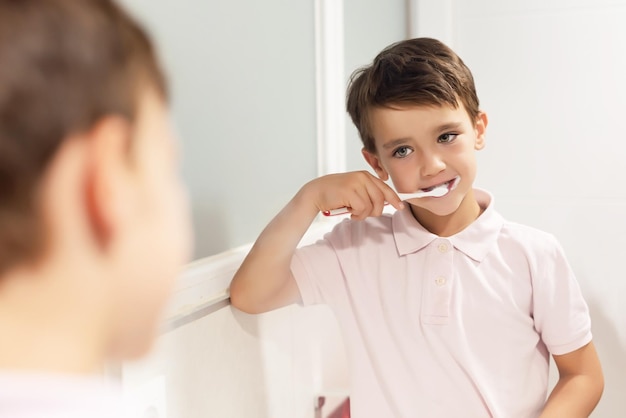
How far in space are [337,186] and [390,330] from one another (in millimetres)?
209

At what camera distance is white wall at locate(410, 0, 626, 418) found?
4.53 feet

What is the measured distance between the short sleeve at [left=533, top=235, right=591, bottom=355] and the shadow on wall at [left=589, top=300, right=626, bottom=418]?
→ 20.0 inches

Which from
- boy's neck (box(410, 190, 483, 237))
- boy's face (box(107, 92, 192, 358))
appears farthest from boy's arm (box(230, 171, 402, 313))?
boy's face (box(107, 92, 192, 358))

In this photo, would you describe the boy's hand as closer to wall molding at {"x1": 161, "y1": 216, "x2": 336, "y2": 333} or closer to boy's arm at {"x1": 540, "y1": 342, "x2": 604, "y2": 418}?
wall molding at {"x1": 161, "y1": 216, "x2": 336, "y2": 333}

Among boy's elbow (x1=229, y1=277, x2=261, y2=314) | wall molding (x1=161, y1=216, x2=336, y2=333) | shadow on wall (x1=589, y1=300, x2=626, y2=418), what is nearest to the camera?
wall molding (x1=161, y1=216, x2=336, y2=333)

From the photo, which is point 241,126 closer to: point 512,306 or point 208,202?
point 208,202

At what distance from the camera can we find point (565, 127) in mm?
1414

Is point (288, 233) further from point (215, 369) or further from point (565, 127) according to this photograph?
point (565, 127)

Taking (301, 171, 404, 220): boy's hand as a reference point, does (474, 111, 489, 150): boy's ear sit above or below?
above

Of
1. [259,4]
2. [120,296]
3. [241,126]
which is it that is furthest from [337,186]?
[120,296]

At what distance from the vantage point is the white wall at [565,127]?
1380mm

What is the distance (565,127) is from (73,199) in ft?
4.23

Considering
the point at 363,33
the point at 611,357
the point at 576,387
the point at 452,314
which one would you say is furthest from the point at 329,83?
the point at 611,357

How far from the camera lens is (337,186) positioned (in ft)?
2.99
